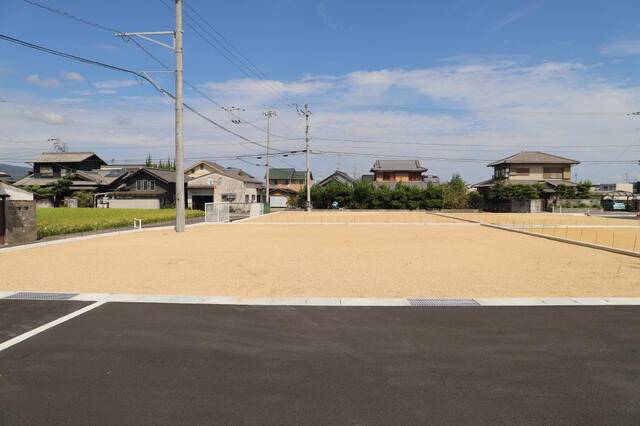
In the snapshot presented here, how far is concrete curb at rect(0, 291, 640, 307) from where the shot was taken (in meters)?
6.61

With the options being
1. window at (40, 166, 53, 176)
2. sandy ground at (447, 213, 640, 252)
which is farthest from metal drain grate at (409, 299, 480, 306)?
Result: window at (40, 166, 53, 176)

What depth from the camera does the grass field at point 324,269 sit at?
7625 mm

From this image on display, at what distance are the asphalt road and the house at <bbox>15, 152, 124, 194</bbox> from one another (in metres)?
44.0

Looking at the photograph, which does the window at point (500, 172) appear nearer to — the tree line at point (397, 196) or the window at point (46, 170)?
the tree line at point (397, 196)

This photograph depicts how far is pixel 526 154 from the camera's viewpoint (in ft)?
171

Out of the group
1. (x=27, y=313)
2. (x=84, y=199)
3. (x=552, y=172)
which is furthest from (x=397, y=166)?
(x=27, y=313)

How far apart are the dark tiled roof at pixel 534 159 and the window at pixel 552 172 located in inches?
40.3

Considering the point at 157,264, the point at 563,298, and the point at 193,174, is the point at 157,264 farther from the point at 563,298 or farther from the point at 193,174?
the point at 193,174

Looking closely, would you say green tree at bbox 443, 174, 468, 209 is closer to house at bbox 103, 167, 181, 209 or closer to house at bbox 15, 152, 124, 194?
house at bbox 103, 167, 181, 209

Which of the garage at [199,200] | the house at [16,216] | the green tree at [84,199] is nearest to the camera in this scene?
the house at [16,216]

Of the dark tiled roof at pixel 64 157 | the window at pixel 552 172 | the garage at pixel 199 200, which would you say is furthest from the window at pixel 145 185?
the window at pixel 552 172

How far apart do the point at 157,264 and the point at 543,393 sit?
8895 mm

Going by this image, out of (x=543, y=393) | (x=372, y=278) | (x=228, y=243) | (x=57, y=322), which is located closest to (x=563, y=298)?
(x=372, y=278)

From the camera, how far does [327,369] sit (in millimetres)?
4062
